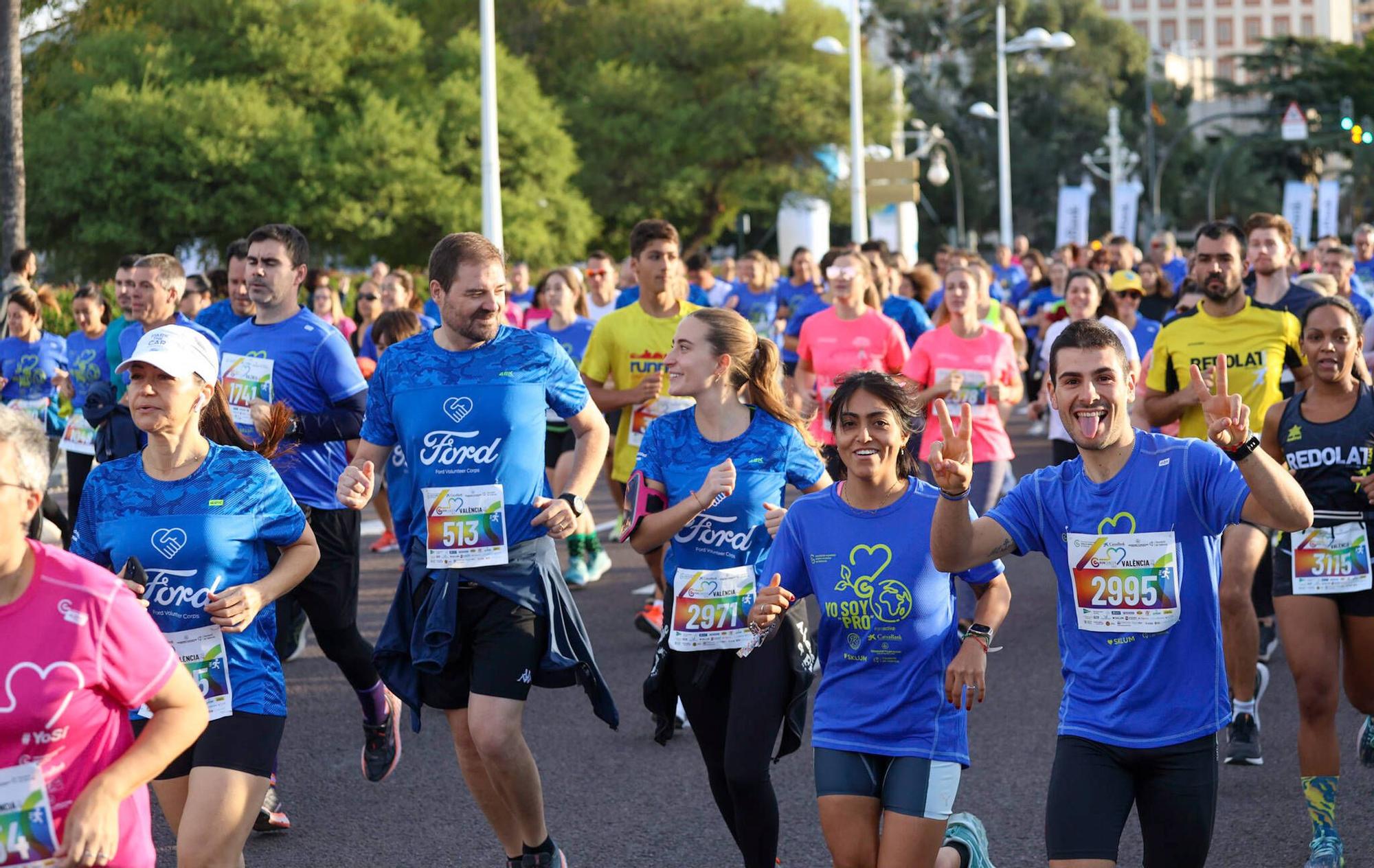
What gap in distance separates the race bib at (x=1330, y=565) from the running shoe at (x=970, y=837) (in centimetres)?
165

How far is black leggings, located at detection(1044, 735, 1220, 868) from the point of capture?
3965mm

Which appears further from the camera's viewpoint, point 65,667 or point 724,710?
point 724,710

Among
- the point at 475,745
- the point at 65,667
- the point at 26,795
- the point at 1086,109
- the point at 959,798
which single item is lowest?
the point at 959,798

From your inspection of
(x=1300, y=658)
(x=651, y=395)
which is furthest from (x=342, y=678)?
(x=1300, y=658)

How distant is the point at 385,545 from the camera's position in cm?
1248

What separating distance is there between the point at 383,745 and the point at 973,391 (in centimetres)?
424

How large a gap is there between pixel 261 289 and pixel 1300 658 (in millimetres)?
4009

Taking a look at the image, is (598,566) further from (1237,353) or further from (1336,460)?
(1336,460)

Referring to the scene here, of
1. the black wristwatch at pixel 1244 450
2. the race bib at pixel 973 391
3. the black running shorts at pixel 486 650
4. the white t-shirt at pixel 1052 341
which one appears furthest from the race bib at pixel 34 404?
the black wristwatch at pixel 1244 450

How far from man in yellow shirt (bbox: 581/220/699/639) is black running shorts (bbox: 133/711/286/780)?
13.0 feet

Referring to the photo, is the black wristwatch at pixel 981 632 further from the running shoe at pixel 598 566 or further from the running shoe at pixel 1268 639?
the running shoe at pixel 598 566

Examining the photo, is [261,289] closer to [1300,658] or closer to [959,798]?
[959,798]

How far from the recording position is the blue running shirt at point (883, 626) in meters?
4.40

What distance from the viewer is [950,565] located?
4242mm
